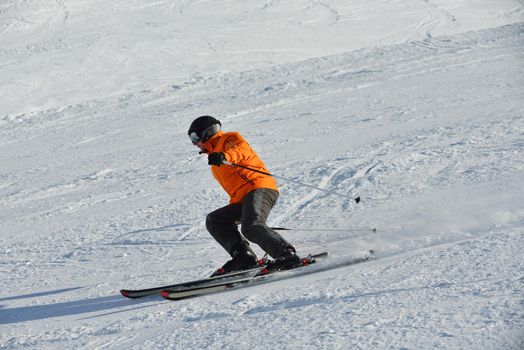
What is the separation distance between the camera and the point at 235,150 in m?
5.38

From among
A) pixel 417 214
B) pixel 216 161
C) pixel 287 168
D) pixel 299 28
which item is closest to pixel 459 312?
pixel 216 161

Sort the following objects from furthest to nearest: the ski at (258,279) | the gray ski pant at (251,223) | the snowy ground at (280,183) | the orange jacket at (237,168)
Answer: the orange jacket at (237,168)
the gray ski pant at (251,223)
the ski at (258,279)
the snowy ground at (280,183)

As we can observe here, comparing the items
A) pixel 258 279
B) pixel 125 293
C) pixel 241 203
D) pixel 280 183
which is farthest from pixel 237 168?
pixel 280 183

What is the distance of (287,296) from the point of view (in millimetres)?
4758

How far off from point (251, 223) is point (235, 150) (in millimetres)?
585

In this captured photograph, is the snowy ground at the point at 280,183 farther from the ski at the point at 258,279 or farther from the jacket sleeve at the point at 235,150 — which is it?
the jacket sleeve at the point at 235,150

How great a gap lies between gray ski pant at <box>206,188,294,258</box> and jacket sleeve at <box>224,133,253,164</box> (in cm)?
29

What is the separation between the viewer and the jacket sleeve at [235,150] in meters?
5.34

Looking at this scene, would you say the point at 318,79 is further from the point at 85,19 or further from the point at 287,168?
the point at 85,19

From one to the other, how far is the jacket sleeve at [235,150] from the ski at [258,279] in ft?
2.93

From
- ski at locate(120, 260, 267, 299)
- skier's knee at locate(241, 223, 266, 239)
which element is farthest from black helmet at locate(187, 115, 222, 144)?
ski at locate(120, 260, 267, 299)

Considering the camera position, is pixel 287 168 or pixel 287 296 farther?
pixel 287 168

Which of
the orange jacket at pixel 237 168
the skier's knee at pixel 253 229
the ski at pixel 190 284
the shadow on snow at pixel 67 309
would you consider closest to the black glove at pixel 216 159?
the orange jacket at pixel 237 168

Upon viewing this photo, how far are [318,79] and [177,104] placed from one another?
2.98 m
